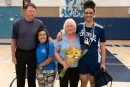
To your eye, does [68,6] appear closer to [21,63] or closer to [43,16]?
[43,16]

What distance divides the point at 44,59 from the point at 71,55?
55 cm

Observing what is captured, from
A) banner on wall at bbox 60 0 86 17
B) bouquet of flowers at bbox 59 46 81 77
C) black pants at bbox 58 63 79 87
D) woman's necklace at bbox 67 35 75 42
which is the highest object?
banner on wall at bbox 60 0 86 17

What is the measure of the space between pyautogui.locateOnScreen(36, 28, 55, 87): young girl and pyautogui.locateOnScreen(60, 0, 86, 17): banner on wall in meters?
11.2

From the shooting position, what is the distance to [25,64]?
3.80 meters

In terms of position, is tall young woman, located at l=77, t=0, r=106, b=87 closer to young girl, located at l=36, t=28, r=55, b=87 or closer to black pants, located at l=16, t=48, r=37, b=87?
young girl, located at l=36, t=28, r=55, b=87

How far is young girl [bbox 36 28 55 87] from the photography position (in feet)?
12.0

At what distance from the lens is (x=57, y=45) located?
3.53 m

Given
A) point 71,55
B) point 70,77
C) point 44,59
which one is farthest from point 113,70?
point 71,55

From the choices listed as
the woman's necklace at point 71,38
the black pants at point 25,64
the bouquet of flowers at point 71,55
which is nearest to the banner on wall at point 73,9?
the black pants at point 25,64

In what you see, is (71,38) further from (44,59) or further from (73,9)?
(73,9)

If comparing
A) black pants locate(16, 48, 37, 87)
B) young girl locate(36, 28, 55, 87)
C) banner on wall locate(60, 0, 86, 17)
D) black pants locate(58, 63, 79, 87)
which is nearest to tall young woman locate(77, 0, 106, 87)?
black pants locate(58, 63, 79, 87)

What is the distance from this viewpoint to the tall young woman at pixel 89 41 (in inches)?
134

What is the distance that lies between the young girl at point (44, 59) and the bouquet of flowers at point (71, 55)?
1.11 feet

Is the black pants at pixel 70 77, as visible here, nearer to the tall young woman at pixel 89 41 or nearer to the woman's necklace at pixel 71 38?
the tall young woman at pixel 89 41
